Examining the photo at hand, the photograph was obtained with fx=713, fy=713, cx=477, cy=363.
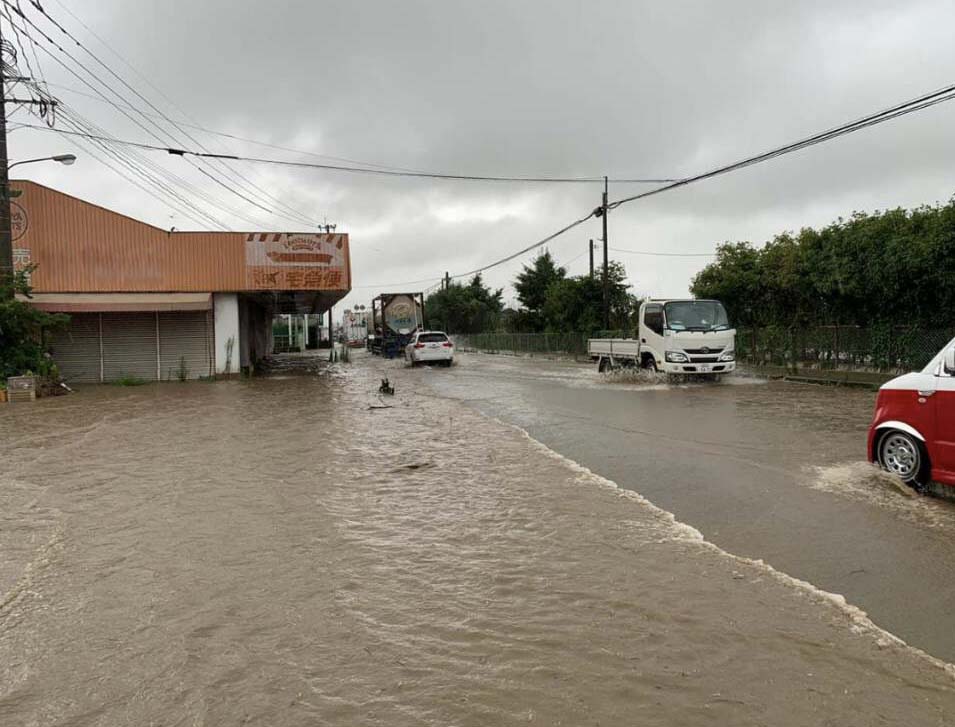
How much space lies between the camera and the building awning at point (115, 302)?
77.9 feet

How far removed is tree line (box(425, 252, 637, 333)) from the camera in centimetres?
3988

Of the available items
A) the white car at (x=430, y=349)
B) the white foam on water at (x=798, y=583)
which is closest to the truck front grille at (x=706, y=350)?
the white foam on water at (x=798, y=583)

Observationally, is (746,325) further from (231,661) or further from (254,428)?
(231,661)

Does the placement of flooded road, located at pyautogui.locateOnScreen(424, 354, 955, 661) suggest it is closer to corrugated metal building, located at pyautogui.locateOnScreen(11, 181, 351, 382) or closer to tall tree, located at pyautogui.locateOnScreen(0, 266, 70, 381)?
corrugated metal building, located at pyautogui.locateOnScreen(11, 181, 351, 382)

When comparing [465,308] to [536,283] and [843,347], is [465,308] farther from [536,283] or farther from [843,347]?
[843,347]

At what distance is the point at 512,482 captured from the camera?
7.95 meters

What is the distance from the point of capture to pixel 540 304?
182 feet

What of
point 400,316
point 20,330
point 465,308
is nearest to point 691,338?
point 20,330

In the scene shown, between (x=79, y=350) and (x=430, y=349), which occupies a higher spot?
(x=79, y=350)

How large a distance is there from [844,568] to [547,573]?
2.14 meters

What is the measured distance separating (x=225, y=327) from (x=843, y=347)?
69.7 ft

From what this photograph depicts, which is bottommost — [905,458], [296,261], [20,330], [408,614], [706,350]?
[408,614]

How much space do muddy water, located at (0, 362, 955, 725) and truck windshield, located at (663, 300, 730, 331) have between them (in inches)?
510

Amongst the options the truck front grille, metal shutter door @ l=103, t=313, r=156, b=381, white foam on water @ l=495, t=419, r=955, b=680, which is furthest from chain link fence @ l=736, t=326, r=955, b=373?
metal shutter door @ l=103, t=313, r=156, b=381
